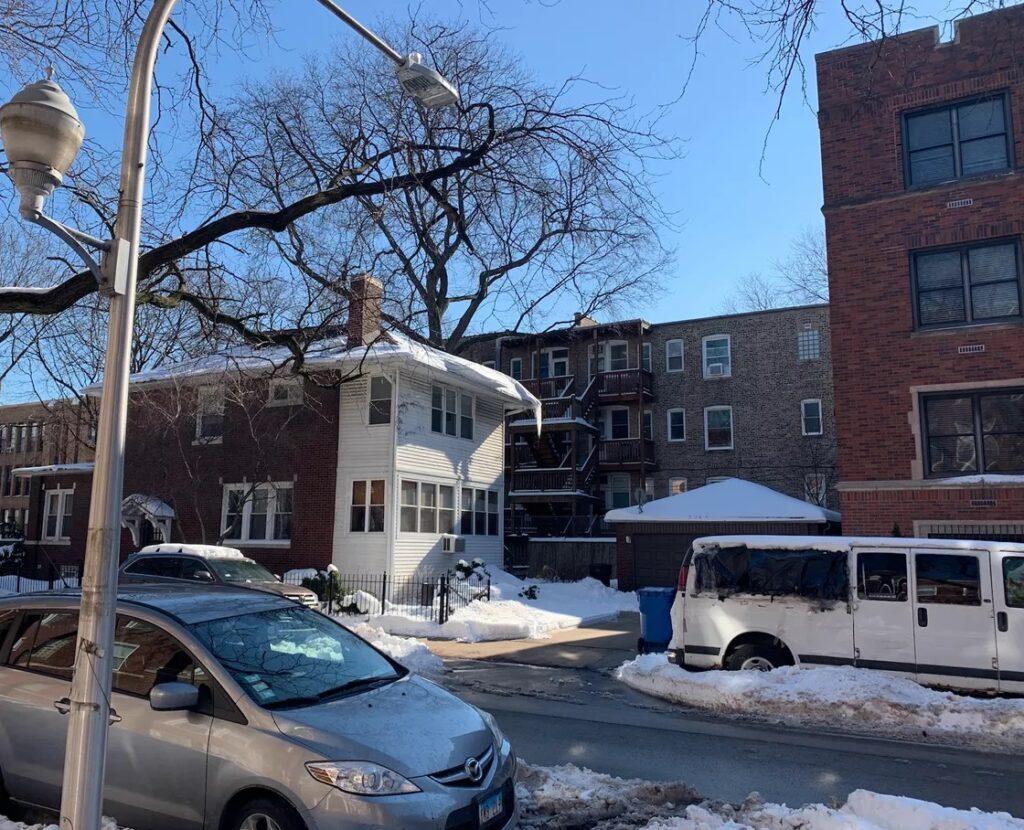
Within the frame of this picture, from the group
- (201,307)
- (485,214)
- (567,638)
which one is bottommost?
(567,638)

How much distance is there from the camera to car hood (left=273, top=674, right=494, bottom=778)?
429 cm

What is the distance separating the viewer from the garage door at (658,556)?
2584 cm

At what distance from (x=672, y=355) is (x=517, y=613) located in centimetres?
2174

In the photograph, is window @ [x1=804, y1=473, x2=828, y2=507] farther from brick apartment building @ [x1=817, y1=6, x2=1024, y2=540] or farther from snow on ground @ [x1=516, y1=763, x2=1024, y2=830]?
snow on ground @ [x1=516, y1=763, x2=1024, y2=830]

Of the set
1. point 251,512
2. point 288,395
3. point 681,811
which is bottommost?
point 681,811

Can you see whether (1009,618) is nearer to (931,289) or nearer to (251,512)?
(931,289)

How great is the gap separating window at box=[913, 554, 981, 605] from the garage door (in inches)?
629

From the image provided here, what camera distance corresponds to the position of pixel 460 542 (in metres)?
25.7

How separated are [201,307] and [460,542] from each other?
1627 centimetres

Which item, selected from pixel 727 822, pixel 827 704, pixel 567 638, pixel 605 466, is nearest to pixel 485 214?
pixel 827 704

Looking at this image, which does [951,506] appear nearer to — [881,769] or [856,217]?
[856,217]

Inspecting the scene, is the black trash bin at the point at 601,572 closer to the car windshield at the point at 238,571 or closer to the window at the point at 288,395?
the window at the point at 288,395

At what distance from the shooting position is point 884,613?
9852mm

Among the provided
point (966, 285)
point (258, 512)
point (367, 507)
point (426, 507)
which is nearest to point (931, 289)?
point (966, 285)
